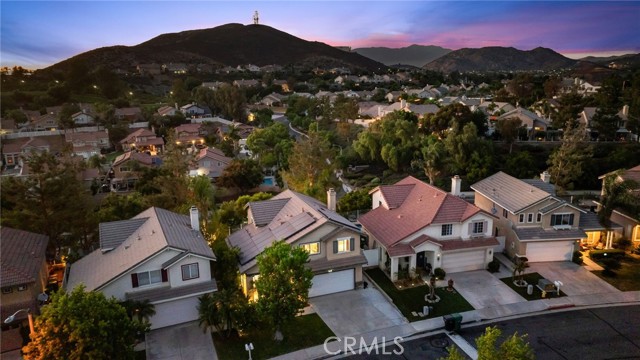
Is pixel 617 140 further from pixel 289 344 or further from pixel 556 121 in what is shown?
pixel 289 344

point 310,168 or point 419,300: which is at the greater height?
point 310,168

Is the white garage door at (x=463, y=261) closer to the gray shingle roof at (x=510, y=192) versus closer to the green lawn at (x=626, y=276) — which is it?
the gray shingle roof at (x=510, y=192)

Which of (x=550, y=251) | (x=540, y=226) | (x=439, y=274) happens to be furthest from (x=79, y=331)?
(x=550, y=251)

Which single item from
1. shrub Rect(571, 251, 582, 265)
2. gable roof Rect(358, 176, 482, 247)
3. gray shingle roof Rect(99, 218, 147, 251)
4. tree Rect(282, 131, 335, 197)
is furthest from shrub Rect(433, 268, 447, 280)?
gray shingle roof Rect(99, 218, 147, 251)

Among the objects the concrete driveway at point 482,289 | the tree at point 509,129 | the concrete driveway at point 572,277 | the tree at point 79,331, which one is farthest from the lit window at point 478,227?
the tree at point 509,129

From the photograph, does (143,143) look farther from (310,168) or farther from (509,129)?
(509,129)

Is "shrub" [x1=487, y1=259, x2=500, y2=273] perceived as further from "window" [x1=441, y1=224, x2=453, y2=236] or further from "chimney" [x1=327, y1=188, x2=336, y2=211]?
"chimney" [x1=327, y1=188, x2=336, y2=211]

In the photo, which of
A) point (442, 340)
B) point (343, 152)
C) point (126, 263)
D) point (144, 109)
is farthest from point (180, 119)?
point (442, 340)
